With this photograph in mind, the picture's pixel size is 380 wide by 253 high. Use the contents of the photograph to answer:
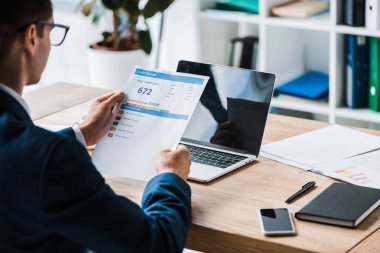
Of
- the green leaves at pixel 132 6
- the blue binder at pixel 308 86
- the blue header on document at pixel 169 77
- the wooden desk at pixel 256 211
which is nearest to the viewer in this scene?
the wooden desk at pixel 256 211

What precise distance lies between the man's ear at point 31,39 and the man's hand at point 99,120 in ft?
1.65

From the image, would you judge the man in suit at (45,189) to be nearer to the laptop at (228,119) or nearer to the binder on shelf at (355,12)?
the laptop at (228,119)

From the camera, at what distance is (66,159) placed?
4.29ft

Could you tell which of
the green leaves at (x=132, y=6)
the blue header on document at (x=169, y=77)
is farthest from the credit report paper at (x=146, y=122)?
the green leaves at (x=132, y=6)

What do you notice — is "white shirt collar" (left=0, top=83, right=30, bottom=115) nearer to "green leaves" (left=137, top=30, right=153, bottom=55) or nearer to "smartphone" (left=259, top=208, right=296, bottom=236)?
"smartphone" (left=259, top=208, right=296, bottom=236)

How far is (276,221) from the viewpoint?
159cm

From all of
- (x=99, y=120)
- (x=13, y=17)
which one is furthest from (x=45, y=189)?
(x=99, y=120)

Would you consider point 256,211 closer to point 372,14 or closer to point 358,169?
point 358,169

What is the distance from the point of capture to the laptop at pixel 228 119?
194cm

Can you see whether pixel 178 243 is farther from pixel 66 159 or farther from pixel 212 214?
pixel 66 159

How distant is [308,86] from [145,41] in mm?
835

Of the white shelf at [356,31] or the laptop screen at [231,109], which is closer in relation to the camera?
the laptop screen at [231,109]

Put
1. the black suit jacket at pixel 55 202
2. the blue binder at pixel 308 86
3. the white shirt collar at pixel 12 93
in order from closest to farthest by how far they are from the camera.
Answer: the black suit jacket at pixel 55 202 < the white shirt collar at pixel 12 93 < the blue binder at pixel 308 86

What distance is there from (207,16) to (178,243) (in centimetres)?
231
